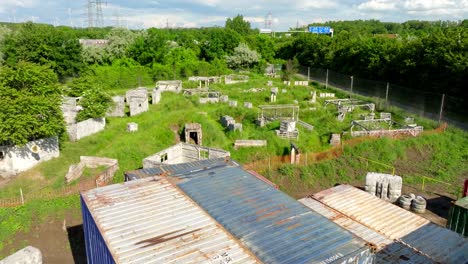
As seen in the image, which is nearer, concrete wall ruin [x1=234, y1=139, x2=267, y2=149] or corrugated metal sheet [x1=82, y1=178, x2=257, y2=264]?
corrugated metal sheet [x1=82, y1=178, x2=257, y2=264]

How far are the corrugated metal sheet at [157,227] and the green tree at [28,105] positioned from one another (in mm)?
10557

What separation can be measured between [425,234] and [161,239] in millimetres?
9644

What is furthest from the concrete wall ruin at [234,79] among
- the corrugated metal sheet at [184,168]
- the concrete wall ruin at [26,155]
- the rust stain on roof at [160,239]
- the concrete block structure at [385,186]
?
the rust stain on roof at [160,239]

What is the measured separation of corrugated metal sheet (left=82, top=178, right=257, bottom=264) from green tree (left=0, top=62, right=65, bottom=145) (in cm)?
1056

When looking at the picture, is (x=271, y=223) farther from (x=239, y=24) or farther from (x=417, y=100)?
(x=239, y=24)

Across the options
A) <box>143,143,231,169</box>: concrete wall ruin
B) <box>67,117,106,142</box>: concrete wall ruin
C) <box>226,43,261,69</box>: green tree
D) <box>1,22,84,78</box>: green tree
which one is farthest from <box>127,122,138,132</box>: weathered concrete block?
<box>226,43,261,69</box>: green tree

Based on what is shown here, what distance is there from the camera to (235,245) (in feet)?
26.5

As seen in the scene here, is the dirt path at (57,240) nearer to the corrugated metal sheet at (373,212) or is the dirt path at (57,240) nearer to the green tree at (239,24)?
the corrugated metal sheet at (373,212)

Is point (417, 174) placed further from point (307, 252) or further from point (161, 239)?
point (161, 239)

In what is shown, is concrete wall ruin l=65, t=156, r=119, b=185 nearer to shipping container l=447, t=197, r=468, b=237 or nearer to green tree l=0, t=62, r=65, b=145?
green tree l=0, t=62, r=65, b=145

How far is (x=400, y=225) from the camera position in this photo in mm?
12977

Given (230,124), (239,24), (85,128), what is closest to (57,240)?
(85,128)

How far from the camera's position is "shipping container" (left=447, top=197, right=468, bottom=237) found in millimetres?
13945

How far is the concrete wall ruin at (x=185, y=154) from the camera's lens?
19388mm
